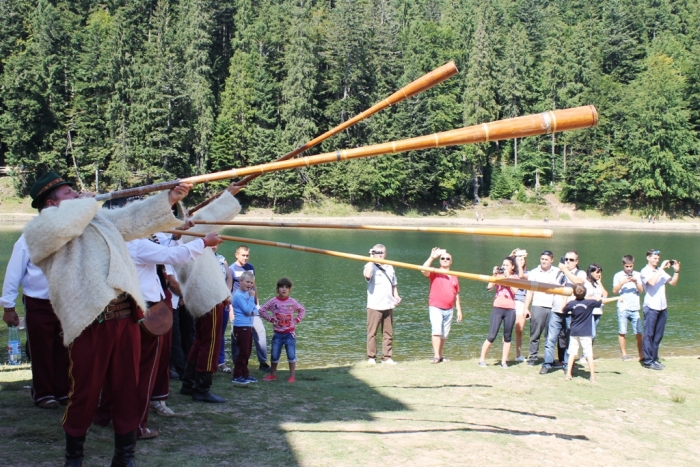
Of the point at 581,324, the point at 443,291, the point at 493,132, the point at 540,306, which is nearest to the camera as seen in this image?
the point at 493,132

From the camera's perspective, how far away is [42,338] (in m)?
6.12

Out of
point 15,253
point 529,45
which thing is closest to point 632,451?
point 15,253

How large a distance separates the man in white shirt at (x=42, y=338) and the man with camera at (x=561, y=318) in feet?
21.7

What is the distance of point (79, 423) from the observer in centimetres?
454

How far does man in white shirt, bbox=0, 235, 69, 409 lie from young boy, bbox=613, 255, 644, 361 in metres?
8.49

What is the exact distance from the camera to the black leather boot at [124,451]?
4684mm

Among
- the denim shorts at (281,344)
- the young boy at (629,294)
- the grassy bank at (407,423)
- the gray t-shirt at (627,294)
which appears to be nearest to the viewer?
the grassy bank at (407,423)

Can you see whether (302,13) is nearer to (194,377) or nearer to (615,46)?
(615,46)

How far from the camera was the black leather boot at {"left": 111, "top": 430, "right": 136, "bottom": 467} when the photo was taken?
4.68 meters

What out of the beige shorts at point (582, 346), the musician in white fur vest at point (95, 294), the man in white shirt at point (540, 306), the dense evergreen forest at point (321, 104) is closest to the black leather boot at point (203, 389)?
the musician in white fur vest at point (95, 294)

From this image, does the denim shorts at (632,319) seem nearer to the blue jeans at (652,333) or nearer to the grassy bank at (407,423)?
the blue jeans at (652,333)

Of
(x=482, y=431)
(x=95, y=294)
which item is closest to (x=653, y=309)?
(x=482, y=431)

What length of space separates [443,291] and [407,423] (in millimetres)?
4186

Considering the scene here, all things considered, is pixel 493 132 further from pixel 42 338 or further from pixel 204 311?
pixel 42 338
